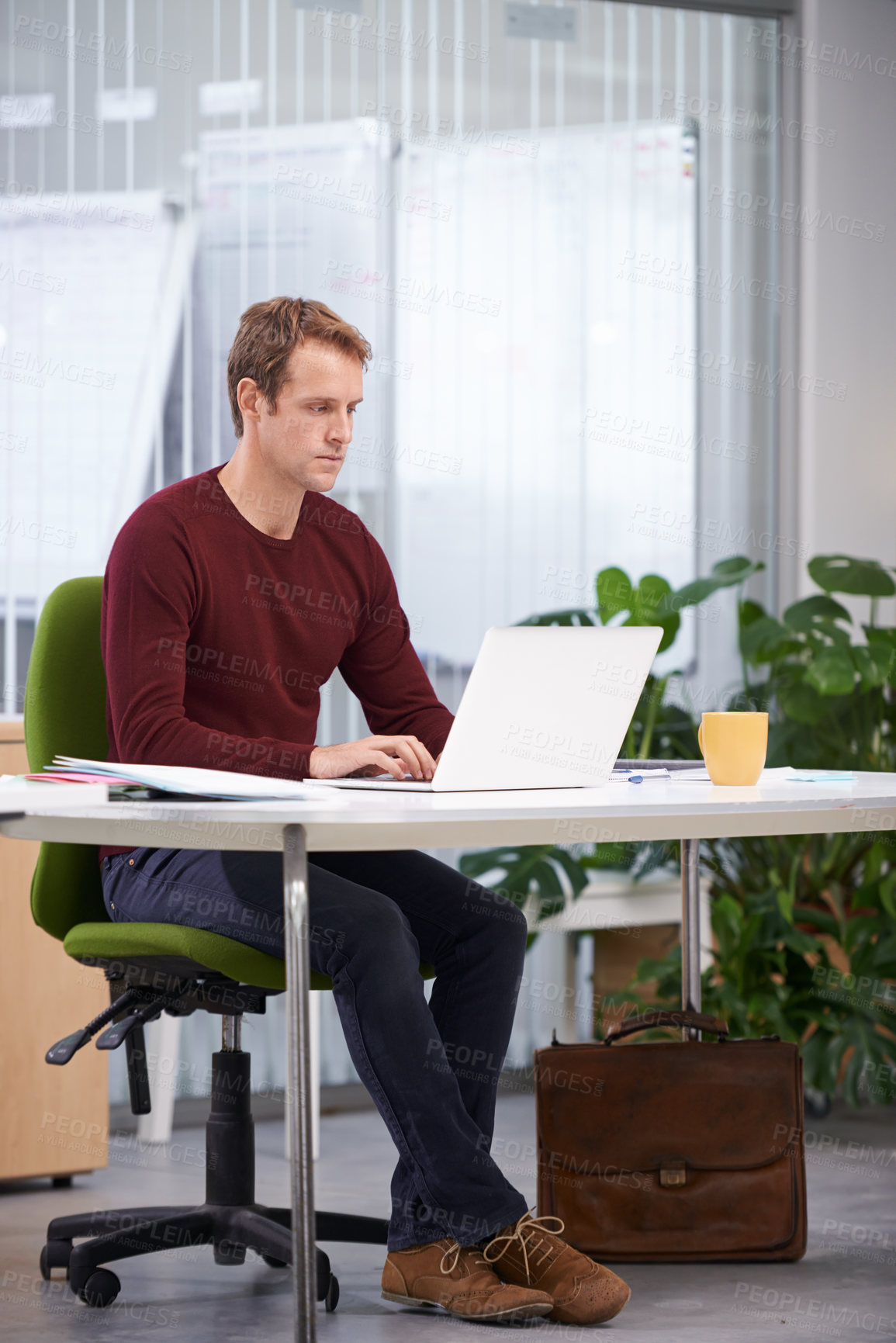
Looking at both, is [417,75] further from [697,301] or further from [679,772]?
[679,772]

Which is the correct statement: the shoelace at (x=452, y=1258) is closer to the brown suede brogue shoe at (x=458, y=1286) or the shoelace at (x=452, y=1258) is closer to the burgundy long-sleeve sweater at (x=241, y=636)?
the brown suede brogue shoe at (x=458, y=1286)

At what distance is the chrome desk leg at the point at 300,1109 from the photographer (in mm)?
1441

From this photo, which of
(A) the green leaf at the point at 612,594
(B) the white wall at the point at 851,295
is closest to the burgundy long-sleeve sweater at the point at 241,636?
(A) the green leaf at the point at 612,594

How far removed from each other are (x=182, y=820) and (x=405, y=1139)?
2.07 feet

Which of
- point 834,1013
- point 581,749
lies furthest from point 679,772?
point 834,1013

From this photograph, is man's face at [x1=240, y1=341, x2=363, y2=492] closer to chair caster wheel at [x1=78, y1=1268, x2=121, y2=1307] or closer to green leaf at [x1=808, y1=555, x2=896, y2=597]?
chair caster wheel at [x1=78, y1=1268, x2=121, y2=1307]

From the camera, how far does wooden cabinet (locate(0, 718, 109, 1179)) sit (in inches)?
99.8

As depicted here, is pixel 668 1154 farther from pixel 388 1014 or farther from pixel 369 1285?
pixel 388 1014

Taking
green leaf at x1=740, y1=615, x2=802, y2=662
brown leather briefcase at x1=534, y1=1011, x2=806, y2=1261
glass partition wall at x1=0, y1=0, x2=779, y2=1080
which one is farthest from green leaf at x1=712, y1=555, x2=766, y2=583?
brown leather briefcase at x1=534, y1=1011, x2=806, y2=1261

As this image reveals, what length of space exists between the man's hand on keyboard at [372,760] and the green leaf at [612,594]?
1.34 metres

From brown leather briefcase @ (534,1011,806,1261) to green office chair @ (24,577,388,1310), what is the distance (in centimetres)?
28

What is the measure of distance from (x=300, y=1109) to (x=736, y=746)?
0.65m

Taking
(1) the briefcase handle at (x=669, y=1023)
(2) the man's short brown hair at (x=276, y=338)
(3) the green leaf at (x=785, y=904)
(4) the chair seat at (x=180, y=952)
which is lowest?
(1) the briefcase handle at (x=669, y=1023)

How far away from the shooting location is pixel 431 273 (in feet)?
10.8
